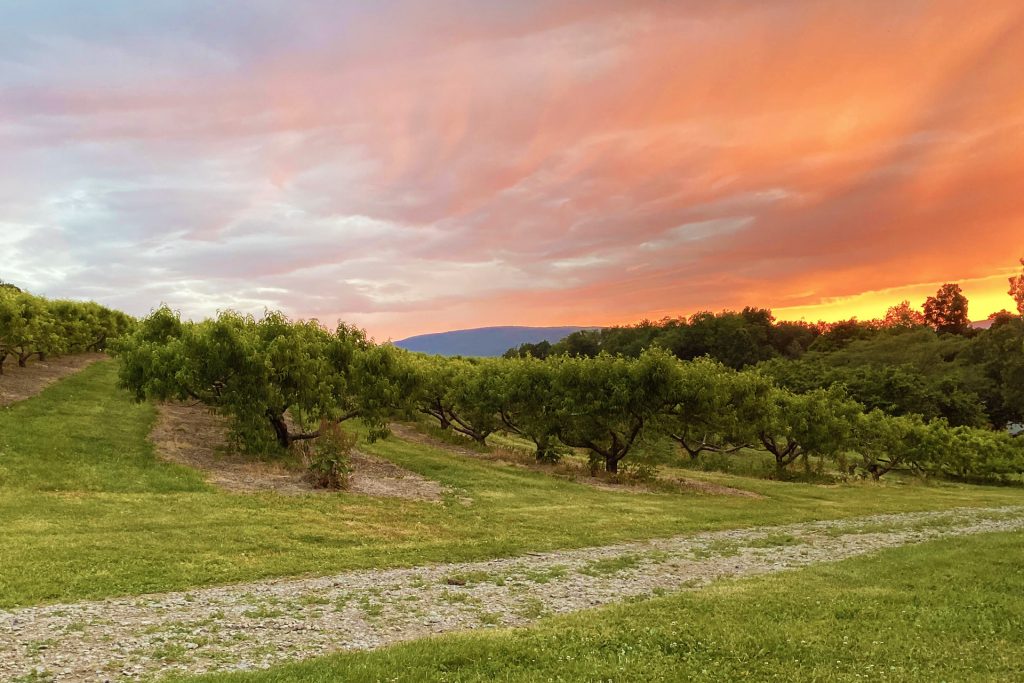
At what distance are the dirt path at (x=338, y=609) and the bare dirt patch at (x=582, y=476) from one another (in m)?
18.4

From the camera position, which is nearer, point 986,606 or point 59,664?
point 59,664

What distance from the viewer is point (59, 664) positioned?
1050cm

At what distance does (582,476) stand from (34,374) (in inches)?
2011

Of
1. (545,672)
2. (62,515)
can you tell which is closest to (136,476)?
(62,515)

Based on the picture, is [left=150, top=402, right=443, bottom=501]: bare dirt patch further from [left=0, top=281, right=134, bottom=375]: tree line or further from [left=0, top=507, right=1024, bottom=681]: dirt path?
[left=0, top=507, right=1024, bottom=681]: dirt path

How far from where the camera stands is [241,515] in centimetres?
2423

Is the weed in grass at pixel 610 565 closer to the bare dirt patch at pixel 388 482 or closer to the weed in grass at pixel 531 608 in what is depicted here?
the weed in grass at pixel 531 608

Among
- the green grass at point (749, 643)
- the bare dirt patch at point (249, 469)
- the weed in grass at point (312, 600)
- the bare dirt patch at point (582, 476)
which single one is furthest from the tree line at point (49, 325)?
the green grass at point (749, 643)

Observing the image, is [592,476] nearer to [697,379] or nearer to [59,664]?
[697,379]

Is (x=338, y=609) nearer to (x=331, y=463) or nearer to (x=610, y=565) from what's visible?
(x=610, y=565)

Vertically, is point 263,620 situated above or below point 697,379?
below

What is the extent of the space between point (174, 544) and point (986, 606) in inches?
875

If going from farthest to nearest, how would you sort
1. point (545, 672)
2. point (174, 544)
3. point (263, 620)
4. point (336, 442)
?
point (336, 442) → point (174, 544) → point (263, 620) → point (545, 672)

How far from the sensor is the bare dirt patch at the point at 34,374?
1823 inches
